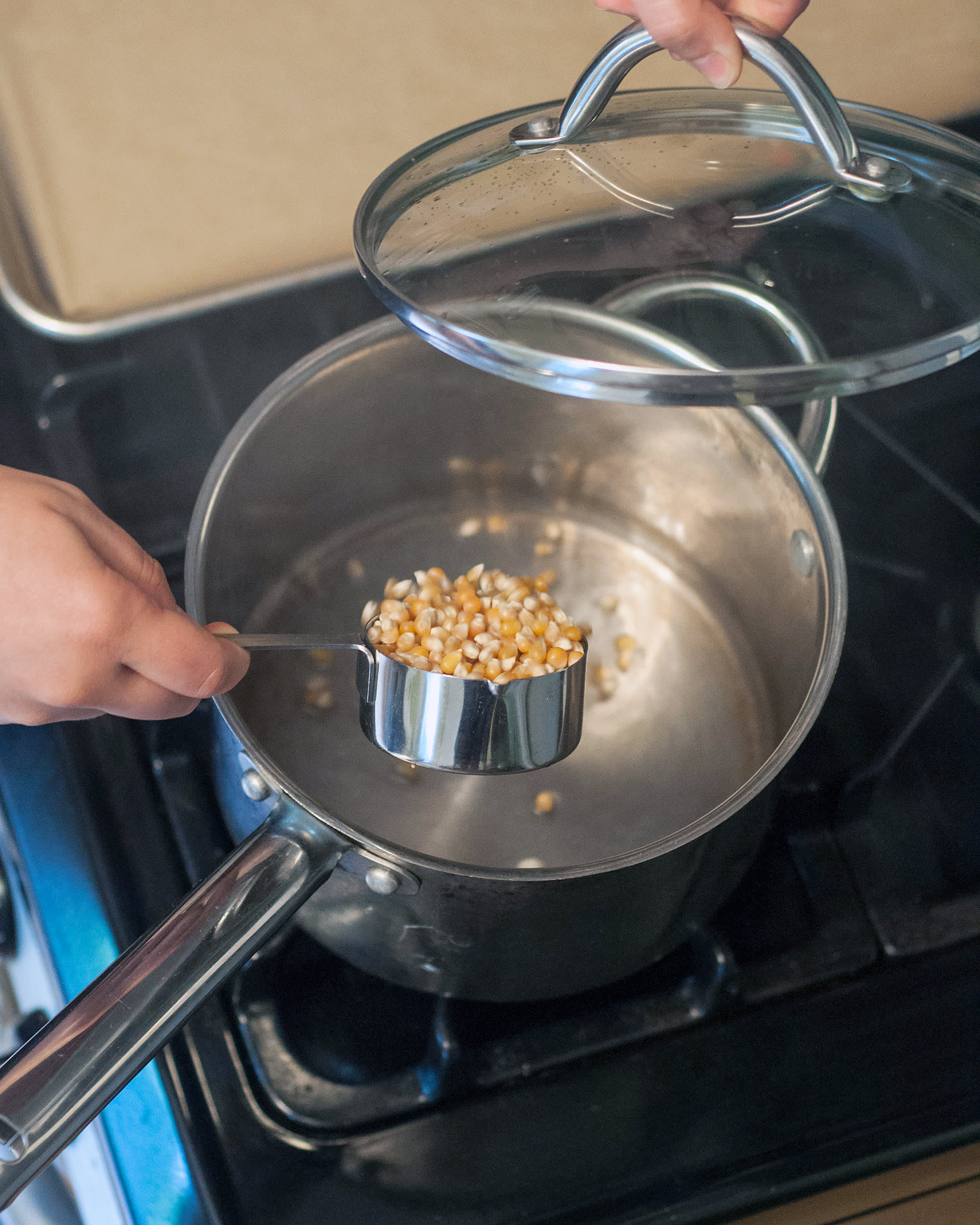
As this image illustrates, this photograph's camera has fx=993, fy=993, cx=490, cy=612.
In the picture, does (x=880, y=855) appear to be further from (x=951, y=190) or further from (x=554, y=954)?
(x=951, y=190)

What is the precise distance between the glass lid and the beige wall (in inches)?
17.6

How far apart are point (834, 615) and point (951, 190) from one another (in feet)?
0.78

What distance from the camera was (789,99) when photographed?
19.4 inches

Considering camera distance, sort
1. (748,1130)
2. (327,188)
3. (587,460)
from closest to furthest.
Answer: (748,1130), (587,460), (327,188)

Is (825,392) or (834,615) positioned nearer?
(825,392)

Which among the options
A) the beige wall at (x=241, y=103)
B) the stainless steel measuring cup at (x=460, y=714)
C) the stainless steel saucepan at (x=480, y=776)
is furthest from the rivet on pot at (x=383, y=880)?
the beige wall at (x=241, y=103)

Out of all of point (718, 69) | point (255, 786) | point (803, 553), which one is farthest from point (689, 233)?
point (255, 786)

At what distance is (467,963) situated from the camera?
0.52 meters

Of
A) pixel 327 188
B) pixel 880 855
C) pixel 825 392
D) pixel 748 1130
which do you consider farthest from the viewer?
pixel 327 188

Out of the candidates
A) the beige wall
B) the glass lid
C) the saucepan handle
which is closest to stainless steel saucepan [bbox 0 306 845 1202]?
the saucepan handle

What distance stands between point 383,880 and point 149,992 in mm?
110

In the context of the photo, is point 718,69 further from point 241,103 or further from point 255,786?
point 241,103

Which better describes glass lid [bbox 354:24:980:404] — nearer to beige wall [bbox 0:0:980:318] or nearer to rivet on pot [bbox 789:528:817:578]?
rivet on pot [bbox 789:528:817:578]

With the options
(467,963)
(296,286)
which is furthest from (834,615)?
(296,286)
